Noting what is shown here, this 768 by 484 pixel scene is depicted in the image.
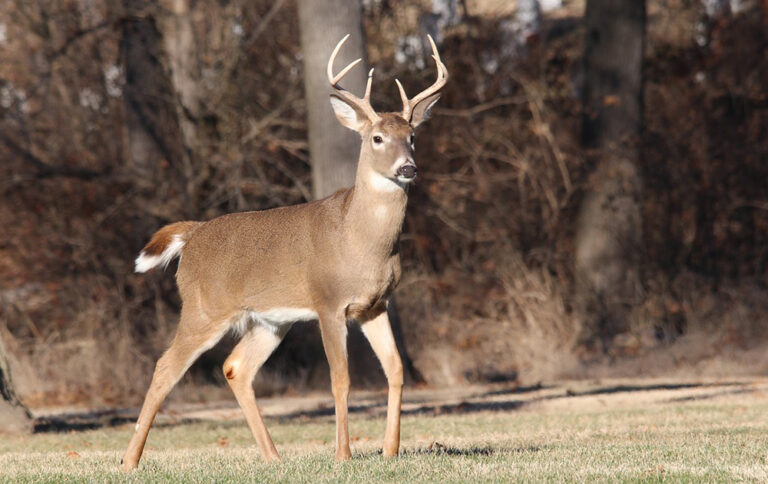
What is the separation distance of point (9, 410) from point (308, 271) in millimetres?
3860

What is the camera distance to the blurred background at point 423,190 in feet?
50.5

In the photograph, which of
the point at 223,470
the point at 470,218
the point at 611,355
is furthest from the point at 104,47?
the point at 223,470

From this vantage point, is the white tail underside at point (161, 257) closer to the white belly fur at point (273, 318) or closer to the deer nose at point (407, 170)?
the white belly fur at point (273, 318)

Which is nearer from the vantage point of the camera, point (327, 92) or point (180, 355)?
point (180, 355)

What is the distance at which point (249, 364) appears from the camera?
26.0ft

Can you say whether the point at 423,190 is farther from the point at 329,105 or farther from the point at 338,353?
the point at 338,353

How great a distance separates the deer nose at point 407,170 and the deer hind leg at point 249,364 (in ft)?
4.88

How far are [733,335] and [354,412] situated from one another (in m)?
6.06

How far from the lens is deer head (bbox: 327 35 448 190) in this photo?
7258mm

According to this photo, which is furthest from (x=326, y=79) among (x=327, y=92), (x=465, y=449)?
(x=465, y=449)

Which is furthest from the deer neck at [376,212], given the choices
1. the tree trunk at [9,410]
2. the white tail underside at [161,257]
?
the tree trunk at [9,410]

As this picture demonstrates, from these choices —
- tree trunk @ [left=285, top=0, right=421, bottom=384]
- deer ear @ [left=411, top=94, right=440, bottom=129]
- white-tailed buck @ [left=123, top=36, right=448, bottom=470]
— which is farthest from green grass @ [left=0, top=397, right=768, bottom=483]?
tree trunk @ [left=285, top=0, right=421, bottom=384]

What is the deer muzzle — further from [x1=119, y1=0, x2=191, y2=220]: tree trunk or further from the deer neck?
[x1=119, y1=0, x2=191, y2=220]: tree trunk

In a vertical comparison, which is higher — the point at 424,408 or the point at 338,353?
the point at 338,353
